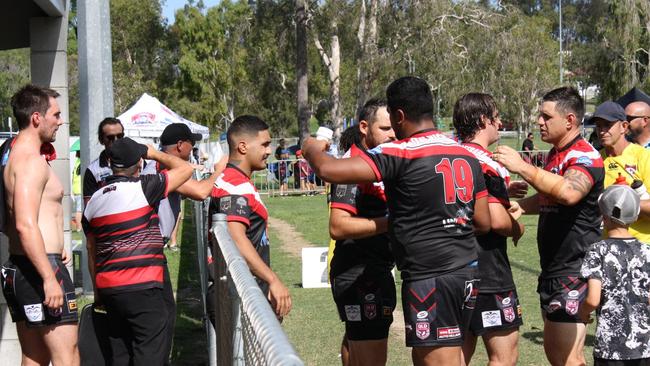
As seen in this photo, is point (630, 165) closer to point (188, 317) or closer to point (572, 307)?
point (572, 307)

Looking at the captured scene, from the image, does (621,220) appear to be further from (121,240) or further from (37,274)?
(37,274)

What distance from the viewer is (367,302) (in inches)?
232

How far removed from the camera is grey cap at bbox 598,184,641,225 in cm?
573

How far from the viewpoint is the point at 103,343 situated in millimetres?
6566

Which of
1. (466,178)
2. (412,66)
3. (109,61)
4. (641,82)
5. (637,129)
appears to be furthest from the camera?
(641,82)

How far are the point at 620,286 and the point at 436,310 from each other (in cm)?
162

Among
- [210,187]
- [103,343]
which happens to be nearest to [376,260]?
[210,187]

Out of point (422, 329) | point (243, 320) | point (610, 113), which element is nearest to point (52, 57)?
point (610, 113)

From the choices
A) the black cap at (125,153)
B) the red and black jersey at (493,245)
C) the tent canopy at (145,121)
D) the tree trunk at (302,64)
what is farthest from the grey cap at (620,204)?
the tree trunk at (302,64)

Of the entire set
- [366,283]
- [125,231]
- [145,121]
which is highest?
[145,121]

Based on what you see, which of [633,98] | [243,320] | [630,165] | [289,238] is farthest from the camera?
[289,238]

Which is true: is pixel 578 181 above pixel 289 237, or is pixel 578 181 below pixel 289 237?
above

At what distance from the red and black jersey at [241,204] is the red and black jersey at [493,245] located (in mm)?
1394

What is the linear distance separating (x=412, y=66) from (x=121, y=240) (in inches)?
1596
